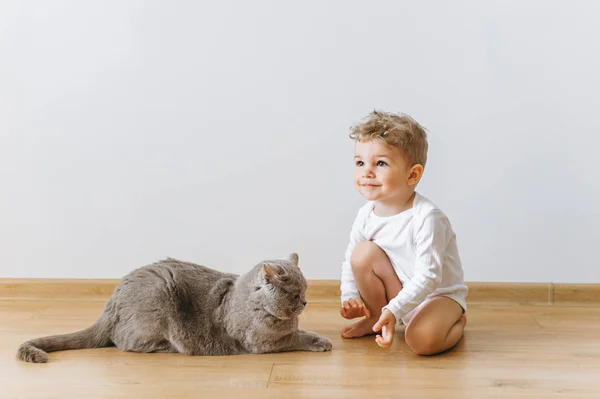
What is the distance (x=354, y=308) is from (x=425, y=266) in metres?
0.23

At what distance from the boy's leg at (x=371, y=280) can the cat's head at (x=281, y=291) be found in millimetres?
212

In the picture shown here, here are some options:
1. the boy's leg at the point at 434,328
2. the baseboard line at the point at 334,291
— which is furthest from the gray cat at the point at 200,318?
the baseboard line at the point at 334,291

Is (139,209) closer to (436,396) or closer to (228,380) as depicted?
(228,380)

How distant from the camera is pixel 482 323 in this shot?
2242 mm

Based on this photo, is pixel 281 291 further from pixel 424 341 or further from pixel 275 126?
pixel 275 126

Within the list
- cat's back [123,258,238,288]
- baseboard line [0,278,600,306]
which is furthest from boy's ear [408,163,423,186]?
baseboard line [0,278,600,306]

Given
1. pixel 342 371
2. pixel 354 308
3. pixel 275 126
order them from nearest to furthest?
pixel 342 371, pixel 354 308, pixel 275 126

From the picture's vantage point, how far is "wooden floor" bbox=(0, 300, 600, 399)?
1634mm

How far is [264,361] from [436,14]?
3.96 ft

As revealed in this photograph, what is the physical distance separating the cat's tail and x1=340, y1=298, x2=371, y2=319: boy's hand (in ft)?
1.98

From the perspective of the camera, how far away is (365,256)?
2023mm

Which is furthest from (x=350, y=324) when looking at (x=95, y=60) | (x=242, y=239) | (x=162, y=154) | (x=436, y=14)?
(x=95, y=60)

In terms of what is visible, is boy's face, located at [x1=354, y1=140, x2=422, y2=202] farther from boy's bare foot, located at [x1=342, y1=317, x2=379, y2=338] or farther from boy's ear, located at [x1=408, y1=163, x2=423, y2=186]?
boy's bare foot, located at [x1=342, y1=317, x2=379, y2=338]

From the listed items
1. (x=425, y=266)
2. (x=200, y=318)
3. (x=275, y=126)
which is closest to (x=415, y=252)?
(x=425, y=266)
